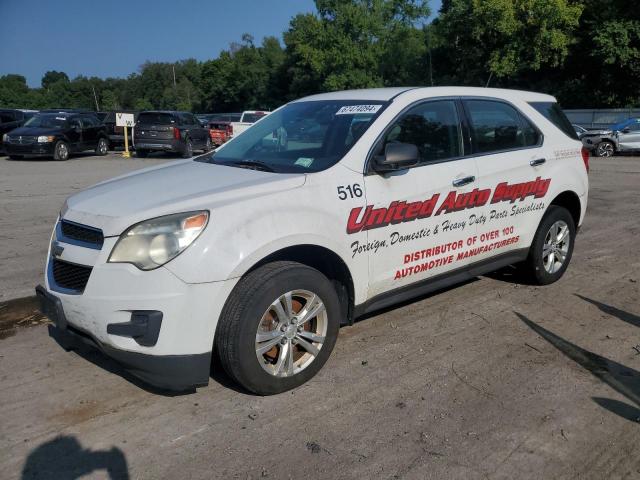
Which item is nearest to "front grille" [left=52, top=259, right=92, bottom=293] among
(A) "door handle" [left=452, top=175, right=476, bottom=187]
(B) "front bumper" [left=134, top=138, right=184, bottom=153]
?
(A) "door handle" [left=452, top=175, right=476, bottom=187]

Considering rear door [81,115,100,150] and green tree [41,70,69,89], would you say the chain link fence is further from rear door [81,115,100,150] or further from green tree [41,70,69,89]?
green tree [41,70,69,89]

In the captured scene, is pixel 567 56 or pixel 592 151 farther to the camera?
pixel 567 56

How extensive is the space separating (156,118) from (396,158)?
61.6 ft

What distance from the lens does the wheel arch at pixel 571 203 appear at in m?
5.53

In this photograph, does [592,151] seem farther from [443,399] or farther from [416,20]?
[416,20]

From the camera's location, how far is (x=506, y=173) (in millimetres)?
4762

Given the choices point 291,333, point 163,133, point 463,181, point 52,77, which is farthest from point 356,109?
point 52,77

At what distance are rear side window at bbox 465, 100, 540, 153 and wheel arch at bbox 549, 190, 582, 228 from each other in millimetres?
679

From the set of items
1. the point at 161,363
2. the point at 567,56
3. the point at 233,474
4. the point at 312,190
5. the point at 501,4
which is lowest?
the point at 233,474

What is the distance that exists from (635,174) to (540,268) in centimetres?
1288

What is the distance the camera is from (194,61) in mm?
120062

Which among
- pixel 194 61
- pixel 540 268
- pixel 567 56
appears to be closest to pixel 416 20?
pixel 567 56

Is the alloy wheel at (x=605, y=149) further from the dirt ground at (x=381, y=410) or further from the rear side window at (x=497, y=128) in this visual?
the dirt ground at (x=381, y=410)

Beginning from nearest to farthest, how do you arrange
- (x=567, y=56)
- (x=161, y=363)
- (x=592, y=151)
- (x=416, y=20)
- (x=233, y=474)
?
(x=233, y=474) → (x=161, y=363) → (x=592, y=151) → (x=567, y=56) → (x=416, y=20)
